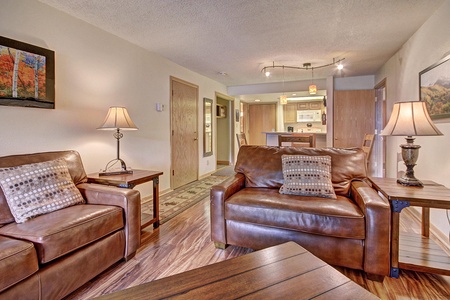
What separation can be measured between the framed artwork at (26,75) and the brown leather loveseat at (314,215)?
6.06 feet

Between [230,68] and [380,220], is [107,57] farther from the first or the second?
[380,220]

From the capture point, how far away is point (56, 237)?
142 cm

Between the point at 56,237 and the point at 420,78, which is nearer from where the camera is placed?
the point at 56,237

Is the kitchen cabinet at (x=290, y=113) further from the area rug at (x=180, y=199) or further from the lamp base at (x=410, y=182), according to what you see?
the lamp base at (x=410, y=182)

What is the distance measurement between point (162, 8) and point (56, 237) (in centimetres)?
216

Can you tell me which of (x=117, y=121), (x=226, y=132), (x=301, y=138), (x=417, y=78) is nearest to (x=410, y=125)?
(x=417, y=78)

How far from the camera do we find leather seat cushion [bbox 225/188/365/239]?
1678 millimetres

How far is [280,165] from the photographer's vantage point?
7.98 feet

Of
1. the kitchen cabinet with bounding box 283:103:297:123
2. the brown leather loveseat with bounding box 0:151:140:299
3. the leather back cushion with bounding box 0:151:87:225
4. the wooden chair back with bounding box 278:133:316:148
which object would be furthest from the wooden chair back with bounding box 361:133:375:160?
the kitchen cabinet with bounding box 283:103:297:123

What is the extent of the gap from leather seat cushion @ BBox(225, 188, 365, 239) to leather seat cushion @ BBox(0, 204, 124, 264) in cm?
95

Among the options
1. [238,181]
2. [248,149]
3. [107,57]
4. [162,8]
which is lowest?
[238,181]

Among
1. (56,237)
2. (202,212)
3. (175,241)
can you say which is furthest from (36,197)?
(202,212)

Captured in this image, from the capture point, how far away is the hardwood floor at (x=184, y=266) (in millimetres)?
1579

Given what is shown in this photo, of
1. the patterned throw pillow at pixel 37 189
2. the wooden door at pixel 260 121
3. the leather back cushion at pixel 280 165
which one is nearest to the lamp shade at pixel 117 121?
the patterned throw pillow at pixel 37 189
